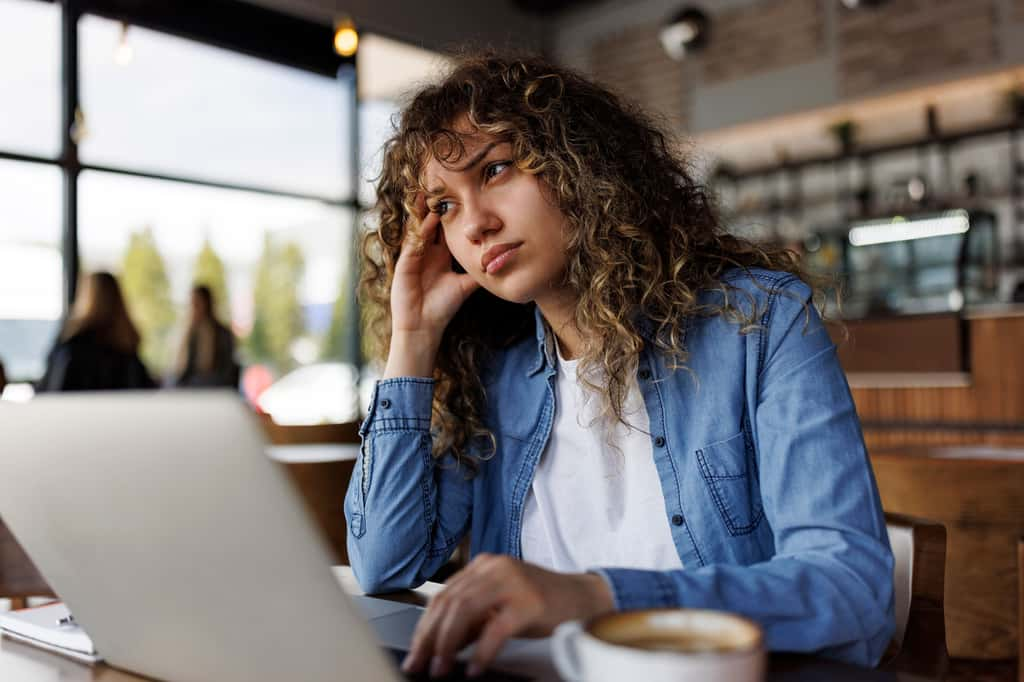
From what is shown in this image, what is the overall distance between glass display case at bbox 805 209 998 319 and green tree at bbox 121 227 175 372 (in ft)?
13.4

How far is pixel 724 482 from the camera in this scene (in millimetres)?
1182

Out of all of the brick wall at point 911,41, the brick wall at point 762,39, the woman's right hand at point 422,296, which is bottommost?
the woman's right hand at point 422,296

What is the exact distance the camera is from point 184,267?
5.74 metres

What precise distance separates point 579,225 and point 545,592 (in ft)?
2.43

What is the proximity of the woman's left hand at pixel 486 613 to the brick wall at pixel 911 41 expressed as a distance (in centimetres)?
623

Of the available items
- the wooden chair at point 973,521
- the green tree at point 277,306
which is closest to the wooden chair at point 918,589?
the wooden chair at point 973,521

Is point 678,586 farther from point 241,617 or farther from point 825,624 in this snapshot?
point 241,617

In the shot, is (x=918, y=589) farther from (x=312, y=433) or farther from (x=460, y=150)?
(x=312, y=433)

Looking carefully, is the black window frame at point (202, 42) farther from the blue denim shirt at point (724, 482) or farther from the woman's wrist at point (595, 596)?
the woman's wrist at point (595, 596)

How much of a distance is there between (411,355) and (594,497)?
13.1 inches

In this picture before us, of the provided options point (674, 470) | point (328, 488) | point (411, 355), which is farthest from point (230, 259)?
point (674, 470)

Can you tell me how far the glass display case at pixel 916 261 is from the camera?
579 centimetres

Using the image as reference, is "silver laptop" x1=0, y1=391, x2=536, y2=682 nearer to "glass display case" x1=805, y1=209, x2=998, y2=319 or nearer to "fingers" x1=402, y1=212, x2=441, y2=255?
"fingers" x1=402, y1=212, x2=441, y2=255

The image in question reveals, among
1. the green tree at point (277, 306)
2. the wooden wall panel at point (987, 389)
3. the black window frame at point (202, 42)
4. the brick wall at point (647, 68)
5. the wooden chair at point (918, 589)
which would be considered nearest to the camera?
the wooden chair at point (918, 589)
